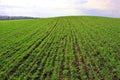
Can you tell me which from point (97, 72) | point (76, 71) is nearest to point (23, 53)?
point (76, 71)

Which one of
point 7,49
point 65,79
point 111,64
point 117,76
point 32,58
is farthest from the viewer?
point 7,49

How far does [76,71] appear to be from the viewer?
11.0 metres

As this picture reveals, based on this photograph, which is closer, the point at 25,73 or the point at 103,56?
the point at 25,73

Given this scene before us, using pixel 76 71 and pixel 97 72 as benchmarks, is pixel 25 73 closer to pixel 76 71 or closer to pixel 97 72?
pixel 76 71

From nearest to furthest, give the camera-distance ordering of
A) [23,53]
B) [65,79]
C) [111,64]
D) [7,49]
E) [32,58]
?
[65,79] → [111,64] → [32,58] → [23,53] → [7,49]

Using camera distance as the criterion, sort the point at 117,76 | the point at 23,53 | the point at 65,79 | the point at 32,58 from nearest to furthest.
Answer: the point at 65,79 → the point at 117,76 → the point at 32,58 → the point at 23,53

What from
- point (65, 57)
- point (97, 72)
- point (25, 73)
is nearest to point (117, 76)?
point (97, 72)

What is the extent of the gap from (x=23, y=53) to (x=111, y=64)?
8.40m

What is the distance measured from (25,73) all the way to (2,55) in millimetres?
5095

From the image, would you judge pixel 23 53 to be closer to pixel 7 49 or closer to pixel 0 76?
pixel 7 49

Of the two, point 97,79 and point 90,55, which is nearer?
point 97,79

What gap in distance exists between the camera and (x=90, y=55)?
1457 cm

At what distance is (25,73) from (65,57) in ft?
14.4

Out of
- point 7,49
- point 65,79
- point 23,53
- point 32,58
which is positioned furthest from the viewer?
point 7,49
